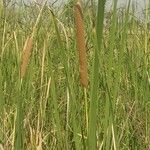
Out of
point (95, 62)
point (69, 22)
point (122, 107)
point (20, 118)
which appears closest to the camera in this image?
point (95, 62)

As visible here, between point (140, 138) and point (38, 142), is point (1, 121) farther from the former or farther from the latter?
point (140, 138)

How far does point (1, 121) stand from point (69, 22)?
3.20 ft

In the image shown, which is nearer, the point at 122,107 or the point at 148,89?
the point at 148,89

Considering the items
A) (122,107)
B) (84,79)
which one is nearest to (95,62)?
(84,79)

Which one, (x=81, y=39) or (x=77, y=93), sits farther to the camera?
(x=77, y=93)

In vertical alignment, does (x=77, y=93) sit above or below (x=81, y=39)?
below

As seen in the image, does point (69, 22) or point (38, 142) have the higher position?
point (69, 22)

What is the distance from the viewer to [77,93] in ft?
4.87

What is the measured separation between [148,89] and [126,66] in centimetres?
46

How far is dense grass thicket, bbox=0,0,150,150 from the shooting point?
79 centimetres

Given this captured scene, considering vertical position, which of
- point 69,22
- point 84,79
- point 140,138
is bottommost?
point 140,138

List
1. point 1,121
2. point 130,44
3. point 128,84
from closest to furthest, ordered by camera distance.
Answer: point 1,121 → point 128,84 → point 130,44

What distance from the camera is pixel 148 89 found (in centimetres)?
143

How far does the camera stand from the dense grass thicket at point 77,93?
2.60 ft
